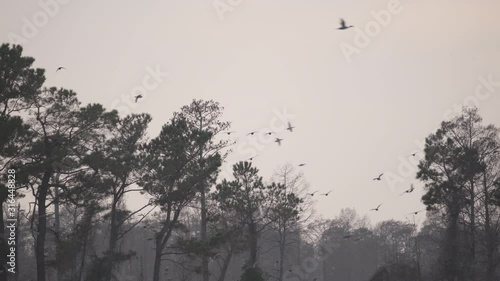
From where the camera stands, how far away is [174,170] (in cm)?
3194

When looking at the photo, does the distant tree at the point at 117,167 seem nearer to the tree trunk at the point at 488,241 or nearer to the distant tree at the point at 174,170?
the distant tree at the point at 174,170

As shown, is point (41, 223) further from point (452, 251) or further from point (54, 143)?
point (452, 251)

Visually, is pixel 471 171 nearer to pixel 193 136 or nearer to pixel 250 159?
pixel 250 159

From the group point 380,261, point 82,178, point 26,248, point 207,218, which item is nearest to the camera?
point 82,178

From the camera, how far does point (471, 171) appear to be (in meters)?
33.2

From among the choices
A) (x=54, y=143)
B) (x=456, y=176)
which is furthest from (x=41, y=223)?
(x=456, y=176)

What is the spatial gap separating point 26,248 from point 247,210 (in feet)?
230

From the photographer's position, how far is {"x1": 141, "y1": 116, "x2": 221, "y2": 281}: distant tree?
31.3m

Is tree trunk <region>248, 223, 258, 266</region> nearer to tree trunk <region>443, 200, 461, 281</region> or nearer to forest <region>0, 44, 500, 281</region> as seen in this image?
forest <region>0, 44, 500, 281</region>

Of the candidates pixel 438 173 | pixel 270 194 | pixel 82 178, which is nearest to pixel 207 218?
pixel 270 194

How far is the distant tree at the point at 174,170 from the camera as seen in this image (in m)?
31.3

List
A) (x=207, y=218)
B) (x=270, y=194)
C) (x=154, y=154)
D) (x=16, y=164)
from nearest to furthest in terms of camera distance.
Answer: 1. (x=16, y=164)
2. (x=154, y=154)
3. (x=207, y=218)
4. (x=270, y=194)

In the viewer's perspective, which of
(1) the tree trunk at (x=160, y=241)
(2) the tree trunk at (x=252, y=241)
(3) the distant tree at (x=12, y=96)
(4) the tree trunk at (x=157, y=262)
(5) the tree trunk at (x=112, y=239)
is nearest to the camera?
(3) the distant tree at (x=12, y=96)

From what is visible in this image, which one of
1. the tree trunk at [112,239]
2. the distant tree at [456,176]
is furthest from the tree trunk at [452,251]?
the tree trunk at [112,239]
